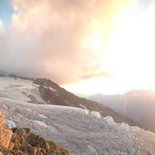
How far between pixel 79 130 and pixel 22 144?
27.4 meters

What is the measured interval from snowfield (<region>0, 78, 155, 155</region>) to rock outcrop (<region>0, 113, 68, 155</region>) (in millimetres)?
14803

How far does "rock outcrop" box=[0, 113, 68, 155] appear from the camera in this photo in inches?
1521

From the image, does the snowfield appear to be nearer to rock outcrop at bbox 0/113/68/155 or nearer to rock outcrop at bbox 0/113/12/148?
rock outcrop at bbox 0/113/68/155

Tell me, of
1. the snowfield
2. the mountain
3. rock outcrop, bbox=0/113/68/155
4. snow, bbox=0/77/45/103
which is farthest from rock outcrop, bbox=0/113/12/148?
the mountain

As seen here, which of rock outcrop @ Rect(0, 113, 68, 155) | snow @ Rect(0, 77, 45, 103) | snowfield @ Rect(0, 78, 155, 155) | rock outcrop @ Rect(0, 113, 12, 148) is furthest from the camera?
snow @ Rect(0, 77, 45, 103)

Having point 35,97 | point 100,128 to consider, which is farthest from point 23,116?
point 35,97

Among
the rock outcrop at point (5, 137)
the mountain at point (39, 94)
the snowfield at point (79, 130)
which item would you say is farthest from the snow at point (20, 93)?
the rock outcrop at point (5, 137)

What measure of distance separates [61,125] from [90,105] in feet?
232

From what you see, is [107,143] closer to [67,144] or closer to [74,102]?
[67,144]

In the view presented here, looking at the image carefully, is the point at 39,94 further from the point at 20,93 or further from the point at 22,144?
the point at 22,144

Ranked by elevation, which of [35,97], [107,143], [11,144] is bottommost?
[11,144]

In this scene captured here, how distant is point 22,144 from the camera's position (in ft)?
135

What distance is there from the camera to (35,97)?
364 feet

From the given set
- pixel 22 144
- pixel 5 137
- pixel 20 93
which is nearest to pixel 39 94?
pixel 20 93
